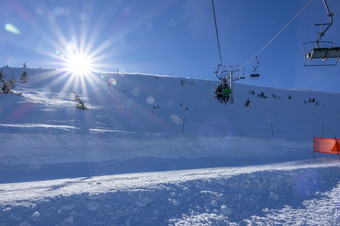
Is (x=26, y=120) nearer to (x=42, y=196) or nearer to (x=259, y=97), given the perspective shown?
(x=42, y=196)

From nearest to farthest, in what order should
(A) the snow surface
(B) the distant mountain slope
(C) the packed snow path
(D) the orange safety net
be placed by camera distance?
(C) the packed snow path
(A) the snow surface
(B) the distant mountain slope
(D) the orange safety net

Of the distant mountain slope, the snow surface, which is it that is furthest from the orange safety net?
the distant mountain slope

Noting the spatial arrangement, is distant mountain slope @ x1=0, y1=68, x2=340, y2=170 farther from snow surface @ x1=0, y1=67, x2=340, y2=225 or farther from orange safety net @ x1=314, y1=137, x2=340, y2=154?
orange safety net @ x1=314, y1=137, x2=340, y2=154

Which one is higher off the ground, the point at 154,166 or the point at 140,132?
the point at 140,132

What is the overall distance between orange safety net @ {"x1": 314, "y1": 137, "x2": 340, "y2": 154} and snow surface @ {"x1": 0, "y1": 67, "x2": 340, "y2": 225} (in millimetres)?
311

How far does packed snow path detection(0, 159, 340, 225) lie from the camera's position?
104 inches

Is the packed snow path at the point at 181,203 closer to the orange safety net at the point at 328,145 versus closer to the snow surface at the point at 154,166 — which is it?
the snow surface at the point at 154,166

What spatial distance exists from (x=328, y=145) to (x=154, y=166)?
6098mm

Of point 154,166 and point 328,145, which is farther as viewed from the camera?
point 328,145

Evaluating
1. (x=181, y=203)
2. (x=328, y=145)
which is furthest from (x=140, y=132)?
(x=328, y=145)

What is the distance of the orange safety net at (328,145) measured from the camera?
707cm

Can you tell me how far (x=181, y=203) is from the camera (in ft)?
10.2

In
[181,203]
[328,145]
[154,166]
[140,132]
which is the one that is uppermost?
[140,132]

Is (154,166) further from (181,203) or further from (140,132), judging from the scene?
(181,203)
